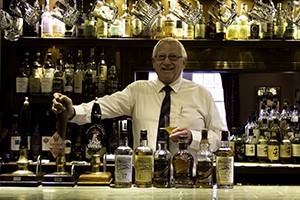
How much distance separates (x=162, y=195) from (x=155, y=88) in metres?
1.29

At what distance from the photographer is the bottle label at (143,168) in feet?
6.66

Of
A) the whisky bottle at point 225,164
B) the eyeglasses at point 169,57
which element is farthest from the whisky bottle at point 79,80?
the whisky bottle at point 225,164

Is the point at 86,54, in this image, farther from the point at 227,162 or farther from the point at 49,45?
the point at 227,162

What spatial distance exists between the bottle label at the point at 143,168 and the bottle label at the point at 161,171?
24mm

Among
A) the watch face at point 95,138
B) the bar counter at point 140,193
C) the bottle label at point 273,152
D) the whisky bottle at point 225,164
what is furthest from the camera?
the bottle label at point 273,152

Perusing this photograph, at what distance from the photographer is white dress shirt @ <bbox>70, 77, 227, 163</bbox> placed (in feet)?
9.68

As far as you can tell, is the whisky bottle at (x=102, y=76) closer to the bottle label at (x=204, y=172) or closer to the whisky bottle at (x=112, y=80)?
the whisky bottle at (x=112, y=80)

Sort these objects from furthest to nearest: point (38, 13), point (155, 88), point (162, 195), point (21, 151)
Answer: point (155, 88) → point (38, 13) → point (21, 151) → point (162, 195)

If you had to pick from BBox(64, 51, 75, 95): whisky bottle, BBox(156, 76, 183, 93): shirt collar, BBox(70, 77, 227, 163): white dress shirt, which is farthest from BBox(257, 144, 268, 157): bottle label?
BBox(64, 51, 75, 95): whisky bottle

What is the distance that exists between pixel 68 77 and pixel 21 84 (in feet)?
1.11

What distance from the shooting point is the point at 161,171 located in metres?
2.05

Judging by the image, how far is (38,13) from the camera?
2812mm

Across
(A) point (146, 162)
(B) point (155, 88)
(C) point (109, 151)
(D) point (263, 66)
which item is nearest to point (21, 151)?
(A) point (146, 162)

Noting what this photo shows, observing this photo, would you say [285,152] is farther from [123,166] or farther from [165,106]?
[123,166]
